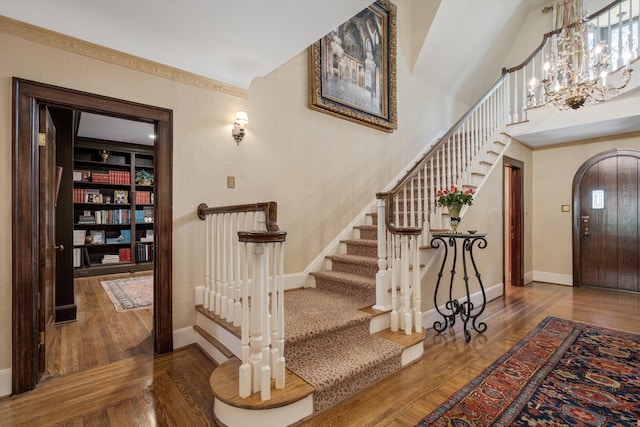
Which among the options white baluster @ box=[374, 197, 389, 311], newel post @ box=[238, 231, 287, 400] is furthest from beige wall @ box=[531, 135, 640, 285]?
newel post @ box=[238, 231, 287, 400]

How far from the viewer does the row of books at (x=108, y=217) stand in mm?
5707

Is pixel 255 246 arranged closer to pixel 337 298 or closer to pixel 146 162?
pixel 337 298

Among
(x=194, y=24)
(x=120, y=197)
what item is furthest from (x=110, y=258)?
(x=194, y=24)

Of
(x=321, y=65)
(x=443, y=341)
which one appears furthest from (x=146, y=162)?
(x=443, y=341)

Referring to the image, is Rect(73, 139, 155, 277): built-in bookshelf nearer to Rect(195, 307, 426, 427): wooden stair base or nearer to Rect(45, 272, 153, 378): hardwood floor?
Rect(45, 272, 153, 378): hardwood floor

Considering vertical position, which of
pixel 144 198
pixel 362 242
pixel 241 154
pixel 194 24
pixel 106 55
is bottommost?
pixel 362 242

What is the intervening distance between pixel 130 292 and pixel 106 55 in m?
3.43

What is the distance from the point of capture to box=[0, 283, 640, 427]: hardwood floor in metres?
1.79

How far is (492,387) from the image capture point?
2.12m

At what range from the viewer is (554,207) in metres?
5.52

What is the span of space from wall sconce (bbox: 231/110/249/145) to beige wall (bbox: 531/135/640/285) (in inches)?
219

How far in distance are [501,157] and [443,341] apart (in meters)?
3.20

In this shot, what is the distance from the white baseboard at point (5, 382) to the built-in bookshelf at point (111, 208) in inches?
152

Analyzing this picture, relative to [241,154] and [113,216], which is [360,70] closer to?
[241,154]
